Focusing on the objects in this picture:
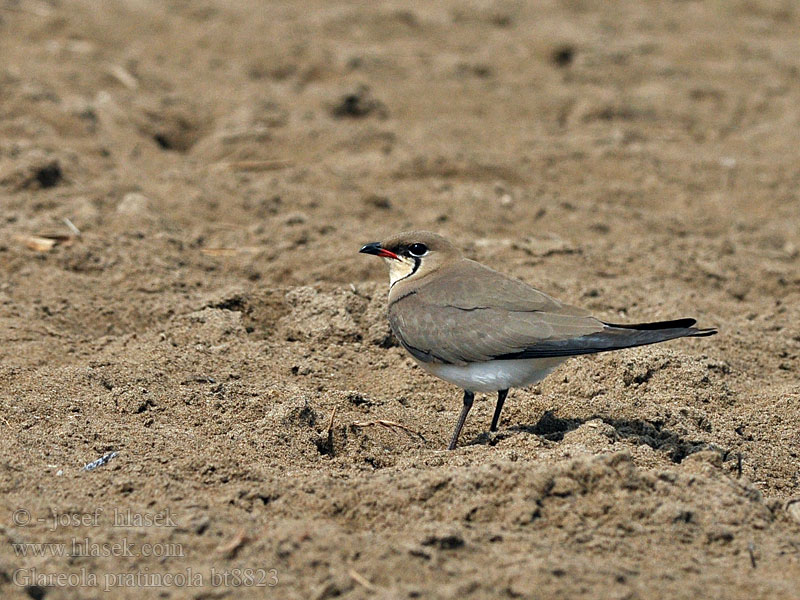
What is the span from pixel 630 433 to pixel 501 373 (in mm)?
625

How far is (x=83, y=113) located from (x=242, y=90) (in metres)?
1.53

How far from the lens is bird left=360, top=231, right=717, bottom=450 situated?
4344 mm

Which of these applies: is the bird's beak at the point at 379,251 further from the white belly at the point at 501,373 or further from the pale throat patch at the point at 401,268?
the white belly at the point at 501,373

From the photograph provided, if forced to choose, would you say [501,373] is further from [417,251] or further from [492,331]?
[417,251]

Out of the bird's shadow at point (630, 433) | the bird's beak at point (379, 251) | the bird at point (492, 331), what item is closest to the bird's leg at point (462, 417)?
the bird at point (492, 331)

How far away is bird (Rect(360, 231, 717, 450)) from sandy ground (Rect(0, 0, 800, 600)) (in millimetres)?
292

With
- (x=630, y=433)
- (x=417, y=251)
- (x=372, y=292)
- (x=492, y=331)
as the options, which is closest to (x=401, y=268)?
(x=417, y=251)

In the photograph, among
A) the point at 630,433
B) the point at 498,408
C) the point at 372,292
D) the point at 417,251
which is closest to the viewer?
the point at 630,433

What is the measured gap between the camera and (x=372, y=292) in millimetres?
5781

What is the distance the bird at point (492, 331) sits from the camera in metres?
4.34

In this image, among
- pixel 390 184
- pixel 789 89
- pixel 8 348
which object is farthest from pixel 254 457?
pixel 789 89

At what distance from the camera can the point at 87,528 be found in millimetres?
3414

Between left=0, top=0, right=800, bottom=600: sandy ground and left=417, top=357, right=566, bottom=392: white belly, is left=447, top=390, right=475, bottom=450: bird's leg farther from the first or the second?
left=0, top=0, right=800, bottom=600: sandy ground

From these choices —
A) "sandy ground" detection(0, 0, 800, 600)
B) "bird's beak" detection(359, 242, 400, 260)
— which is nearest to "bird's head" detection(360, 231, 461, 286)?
"bird's beak" detection(359, 242, 400, 260)
